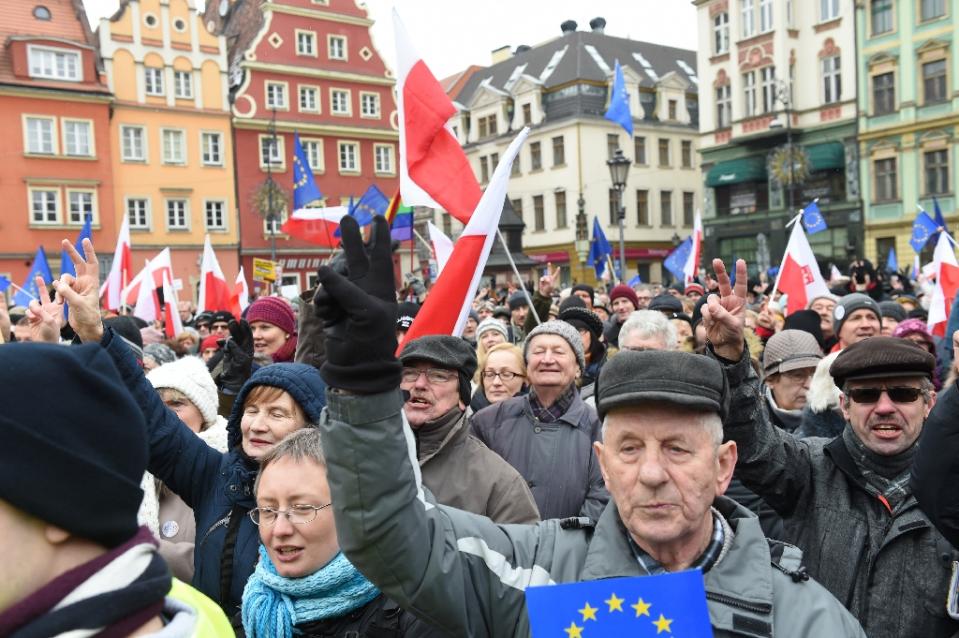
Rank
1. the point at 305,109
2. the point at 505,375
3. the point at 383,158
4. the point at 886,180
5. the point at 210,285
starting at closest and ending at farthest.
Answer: the point at 505,375, the point at 210,285, the point at 886,180, the point at 305,109, the point at 383,158

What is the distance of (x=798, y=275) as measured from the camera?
9.18 meters

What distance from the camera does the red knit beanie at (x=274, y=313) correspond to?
18.1 ft

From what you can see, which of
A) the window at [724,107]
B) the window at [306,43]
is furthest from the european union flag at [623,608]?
the window at [724,107]

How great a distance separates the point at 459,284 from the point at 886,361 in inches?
70.8

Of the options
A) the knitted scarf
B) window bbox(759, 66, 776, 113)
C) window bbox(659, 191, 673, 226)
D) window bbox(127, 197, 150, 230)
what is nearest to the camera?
the knitted scarf

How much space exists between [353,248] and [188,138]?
3708 centimetres

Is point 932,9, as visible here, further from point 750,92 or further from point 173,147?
point 173,147

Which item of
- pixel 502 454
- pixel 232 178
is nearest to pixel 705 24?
pixel 232 178

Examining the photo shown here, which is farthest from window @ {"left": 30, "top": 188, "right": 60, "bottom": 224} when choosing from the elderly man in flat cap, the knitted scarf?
the elderly man in flat cap

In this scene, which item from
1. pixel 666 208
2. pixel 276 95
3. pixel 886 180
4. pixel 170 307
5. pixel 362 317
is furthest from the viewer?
pixel 666 208

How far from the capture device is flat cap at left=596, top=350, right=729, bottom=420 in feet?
6.46

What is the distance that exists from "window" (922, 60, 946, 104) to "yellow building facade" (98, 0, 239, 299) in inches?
1161

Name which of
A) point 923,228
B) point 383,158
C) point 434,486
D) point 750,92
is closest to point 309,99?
point 383,158

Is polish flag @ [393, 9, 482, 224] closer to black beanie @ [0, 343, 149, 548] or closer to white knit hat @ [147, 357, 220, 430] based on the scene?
white knit hat @ [147, 357, 220, 430]
